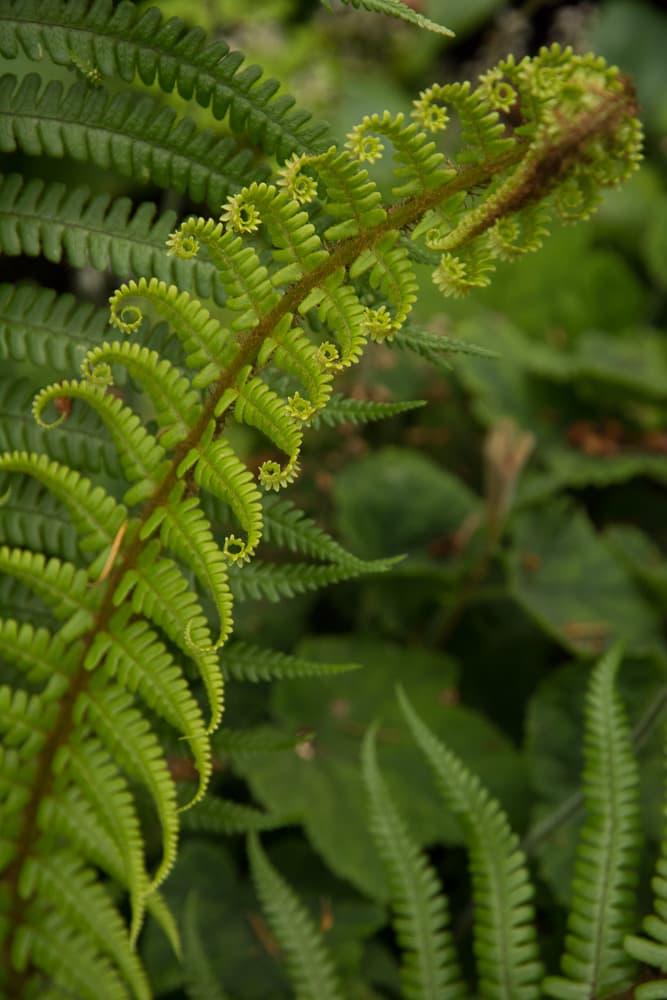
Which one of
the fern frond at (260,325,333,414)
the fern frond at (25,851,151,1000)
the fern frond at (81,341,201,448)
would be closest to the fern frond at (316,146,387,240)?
the fern frond at (260,325,333,414)

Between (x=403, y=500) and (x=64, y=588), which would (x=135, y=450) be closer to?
(x=64, y=588)

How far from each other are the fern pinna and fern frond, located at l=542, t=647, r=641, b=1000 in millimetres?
476

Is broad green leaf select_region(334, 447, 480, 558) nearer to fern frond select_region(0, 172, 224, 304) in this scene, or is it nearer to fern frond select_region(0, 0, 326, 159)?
fern frond select_region(0, 172, 224, 304)

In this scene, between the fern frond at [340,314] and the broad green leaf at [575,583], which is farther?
the broad green leaf at [575,583]

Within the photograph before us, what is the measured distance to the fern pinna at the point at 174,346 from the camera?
3.24ft

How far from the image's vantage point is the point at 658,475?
2529 millimetres

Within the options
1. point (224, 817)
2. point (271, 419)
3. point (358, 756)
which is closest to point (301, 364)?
point (271, 419)

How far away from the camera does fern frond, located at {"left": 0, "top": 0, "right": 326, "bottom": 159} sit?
3.68ft

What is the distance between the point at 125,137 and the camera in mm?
1216

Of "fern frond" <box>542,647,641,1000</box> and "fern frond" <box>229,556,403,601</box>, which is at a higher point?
"fern frond" <box>229,556,403,601</box>

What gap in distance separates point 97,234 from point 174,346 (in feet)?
0.59

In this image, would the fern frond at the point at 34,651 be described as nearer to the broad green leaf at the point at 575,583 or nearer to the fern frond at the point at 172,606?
the fern frond at the point at 172,606

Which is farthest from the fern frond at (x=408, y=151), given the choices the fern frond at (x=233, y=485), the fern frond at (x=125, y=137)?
the fern frond at (x=233, y=485)

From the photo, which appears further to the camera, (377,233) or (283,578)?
(283,578)
